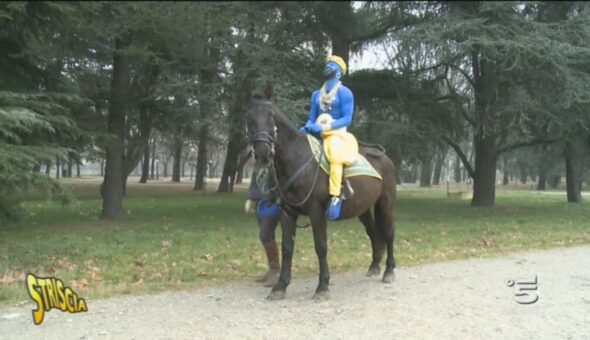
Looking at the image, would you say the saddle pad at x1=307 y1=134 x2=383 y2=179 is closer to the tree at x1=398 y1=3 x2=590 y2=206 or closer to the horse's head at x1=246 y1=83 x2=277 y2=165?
the horse's head at x1=246 y1=83 x2=277 y2=165

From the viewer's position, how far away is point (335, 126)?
666cm

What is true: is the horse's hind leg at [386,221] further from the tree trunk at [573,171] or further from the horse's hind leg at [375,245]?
the tree trunk at [573,171]

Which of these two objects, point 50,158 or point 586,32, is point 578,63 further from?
point 50,158

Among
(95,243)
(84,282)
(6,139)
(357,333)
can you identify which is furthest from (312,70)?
(357,333)

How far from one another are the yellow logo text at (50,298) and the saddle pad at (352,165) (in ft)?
9.97

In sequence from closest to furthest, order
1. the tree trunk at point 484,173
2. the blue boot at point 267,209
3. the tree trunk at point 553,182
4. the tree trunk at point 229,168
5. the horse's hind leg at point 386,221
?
1. the blue boot at point 267,209
2. the horse's hind leg at point 386,221
3. the tree trunk at point 484,173
4. the tree trunk at point 229,168
5. the tree trunk at point 553,182

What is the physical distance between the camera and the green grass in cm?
803

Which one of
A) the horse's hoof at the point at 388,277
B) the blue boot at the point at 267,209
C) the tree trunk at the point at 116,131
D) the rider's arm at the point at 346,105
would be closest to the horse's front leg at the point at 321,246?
the blue boot at the point at 267,209

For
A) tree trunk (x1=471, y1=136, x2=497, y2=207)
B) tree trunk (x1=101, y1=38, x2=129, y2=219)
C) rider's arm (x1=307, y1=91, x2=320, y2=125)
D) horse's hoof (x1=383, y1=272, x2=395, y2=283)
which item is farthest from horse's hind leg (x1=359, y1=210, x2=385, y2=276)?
tree trunk (x1=471, y1=136, x2=497, y2=207)

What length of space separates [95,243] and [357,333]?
7.07 metres

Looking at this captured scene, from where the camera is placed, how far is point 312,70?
55.2 feet

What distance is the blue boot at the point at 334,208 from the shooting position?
21.8 ft

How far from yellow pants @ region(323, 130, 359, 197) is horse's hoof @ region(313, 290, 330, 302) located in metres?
1.16

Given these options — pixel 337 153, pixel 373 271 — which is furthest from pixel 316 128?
pixel 373 271
